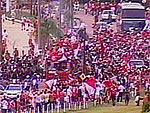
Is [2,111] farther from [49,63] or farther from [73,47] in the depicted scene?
[73,47]

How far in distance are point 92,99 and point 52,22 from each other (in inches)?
31.8

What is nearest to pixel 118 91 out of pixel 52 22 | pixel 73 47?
pixel 73 47

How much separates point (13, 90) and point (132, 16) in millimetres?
1296

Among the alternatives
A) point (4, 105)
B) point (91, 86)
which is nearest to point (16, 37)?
point (4, 105)

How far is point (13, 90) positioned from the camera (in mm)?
3947

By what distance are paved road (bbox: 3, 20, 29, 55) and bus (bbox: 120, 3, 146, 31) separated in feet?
3.08

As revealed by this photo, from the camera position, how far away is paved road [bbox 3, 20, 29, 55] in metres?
3.94

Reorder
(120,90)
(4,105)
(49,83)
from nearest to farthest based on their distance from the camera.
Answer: (4,105) < (49,83) < (120,90)

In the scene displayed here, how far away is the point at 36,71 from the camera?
4051 mm

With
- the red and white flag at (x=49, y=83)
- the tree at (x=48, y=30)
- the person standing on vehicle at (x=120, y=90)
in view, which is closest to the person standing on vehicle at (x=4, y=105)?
the red and white flag at (x=49, y=83)

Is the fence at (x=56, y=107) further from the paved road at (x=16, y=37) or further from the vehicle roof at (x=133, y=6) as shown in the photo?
the vehicle roof at (x=133, y=6)

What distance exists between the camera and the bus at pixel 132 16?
4102mm

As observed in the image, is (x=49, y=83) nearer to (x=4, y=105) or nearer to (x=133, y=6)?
(x=4, y=105)

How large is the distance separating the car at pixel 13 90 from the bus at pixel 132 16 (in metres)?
1.14
